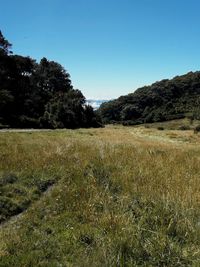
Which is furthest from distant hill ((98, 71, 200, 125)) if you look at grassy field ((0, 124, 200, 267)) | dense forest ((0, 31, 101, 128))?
grassy field ((0, 124, 200, 267))

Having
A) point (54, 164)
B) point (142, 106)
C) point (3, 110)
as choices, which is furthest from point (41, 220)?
point (142, 106)

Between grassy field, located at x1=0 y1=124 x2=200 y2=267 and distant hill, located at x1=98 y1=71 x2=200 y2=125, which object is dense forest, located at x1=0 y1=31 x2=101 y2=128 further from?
grassy field, located at x1=0 y1=124 x2=200 y2=267

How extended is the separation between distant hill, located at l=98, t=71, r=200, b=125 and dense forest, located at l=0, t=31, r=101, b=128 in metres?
38.6

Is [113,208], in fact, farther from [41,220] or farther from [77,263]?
[77,263]

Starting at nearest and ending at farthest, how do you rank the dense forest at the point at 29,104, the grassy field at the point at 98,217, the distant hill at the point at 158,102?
the grassy field at the point at 98,217, the dense forest at the point at 29,104, the distant hill at the point at 158,102

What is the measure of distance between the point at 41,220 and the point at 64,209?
0.84 metres

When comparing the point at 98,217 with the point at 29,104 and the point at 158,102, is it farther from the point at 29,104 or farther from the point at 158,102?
the point at 158,102

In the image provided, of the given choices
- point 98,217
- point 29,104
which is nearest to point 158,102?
point 29,104

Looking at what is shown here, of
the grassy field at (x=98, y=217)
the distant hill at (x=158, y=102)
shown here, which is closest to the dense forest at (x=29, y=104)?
the distant hill at (x=158, y=102)

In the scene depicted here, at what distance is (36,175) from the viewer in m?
12.4

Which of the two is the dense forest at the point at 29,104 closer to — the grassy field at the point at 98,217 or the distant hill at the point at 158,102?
the distant hill at the point at 158,102

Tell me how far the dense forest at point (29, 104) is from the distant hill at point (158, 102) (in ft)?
127

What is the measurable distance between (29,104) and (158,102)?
211 feet

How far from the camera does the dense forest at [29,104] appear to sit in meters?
59.9
